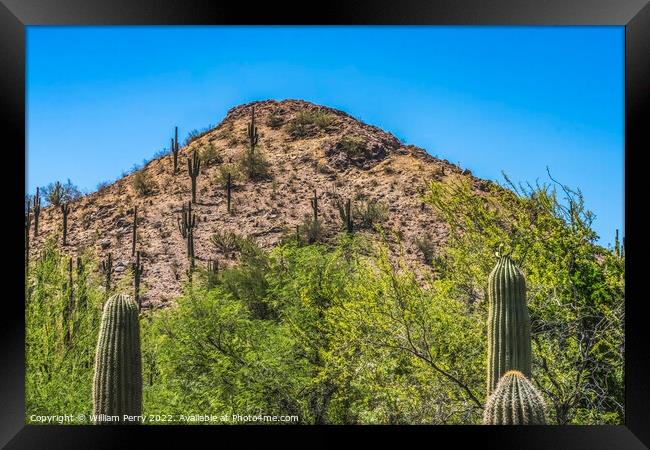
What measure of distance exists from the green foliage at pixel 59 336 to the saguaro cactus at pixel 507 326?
4.52 m

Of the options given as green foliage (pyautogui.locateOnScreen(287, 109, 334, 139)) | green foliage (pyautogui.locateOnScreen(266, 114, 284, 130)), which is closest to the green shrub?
green foliage (pyautogui.locateOnScreen(266, 114, 284, 130))

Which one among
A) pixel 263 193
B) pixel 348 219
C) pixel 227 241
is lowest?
pixel 227 241

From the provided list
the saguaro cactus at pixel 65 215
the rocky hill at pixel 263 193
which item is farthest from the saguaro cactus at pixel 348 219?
the saguaro cactus at pixel 65 215

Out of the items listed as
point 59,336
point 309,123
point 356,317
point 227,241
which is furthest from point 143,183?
point 356,317

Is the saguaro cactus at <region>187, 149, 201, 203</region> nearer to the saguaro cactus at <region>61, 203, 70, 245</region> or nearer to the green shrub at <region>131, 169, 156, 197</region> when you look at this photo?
the green shrub at <region>131, 169, 156, 197</region>

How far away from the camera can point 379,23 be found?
503 cm

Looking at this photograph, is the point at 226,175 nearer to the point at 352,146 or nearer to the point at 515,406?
the point at 352,146

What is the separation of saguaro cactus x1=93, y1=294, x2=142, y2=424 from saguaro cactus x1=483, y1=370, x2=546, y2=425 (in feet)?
10.7

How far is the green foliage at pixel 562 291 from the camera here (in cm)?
787

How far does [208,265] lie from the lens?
45.0ft

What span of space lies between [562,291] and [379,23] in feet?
14.5

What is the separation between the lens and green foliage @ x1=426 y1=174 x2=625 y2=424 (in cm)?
787

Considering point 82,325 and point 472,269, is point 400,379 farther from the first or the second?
point 82,325
